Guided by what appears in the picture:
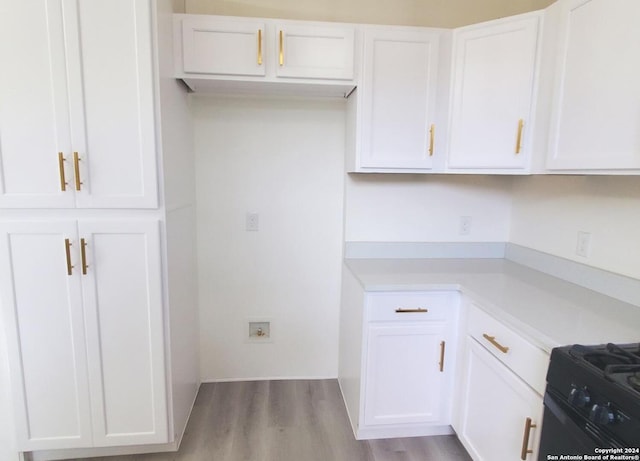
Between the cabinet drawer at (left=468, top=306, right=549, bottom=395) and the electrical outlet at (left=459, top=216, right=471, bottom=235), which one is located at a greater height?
the electrical outlet at (left=459, top=216, right=471, bottom=235)

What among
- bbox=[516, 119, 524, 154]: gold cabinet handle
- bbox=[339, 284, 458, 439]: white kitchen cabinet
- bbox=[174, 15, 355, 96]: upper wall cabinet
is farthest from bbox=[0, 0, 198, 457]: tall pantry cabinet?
bbox=[516, 119, 524, 154]: gold cabinet handle

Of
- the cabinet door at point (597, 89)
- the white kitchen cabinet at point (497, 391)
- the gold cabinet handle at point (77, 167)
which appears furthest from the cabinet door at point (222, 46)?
the white kitchen cabinet at point (497, 391)

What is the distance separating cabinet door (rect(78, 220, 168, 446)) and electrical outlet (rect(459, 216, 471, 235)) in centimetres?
180

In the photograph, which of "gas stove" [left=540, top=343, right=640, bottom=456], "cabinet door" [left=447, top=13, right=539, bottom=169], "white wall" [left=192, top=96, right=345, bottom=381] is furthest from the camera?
"white wall" [left=192, top=96, right=345, bottom=381]

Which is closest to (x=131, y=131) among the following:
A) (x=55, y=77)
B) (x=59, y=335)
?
(x=55, y=77)

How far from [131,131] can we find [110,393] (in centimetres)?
122

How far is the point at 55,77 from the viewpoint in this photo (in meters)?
1.43

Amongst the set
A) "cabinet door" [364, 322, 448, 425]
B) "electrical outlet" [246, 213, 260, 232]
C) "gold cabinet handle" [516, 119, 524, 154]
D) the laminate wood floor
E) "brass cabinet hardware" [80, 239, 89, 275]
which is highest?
"gold cabinet handle" [516, 119, 524, 154]

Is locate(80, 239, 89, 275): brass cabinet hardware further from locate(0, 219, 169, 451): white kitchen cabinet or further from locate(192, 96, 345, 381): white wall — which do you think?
locate(192, 96, 345, 381): white wall

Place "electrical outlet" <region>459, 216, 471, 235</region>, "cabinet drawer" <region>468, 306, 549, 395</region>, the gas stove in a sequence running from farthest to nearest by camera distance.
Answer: "electrical outlet" <region>459, 216, 471, 235</region>, "cabinet drawer" <region>468, 306, 549, 395</region>, the gas stove

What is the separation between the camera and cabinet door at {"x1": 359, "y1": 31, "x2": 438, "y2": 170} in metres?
1.82

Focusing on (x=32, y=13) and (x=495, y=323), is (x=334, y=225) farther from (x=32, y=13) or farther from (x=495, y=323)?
(x=32, y=13)

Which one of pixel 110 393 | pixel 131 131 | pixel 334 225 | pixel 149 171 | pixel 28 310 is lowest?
pixel 110 393

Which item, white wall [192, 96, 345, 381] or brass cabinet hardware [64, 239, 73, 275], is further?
white wall [192, 96, 345, 381]
